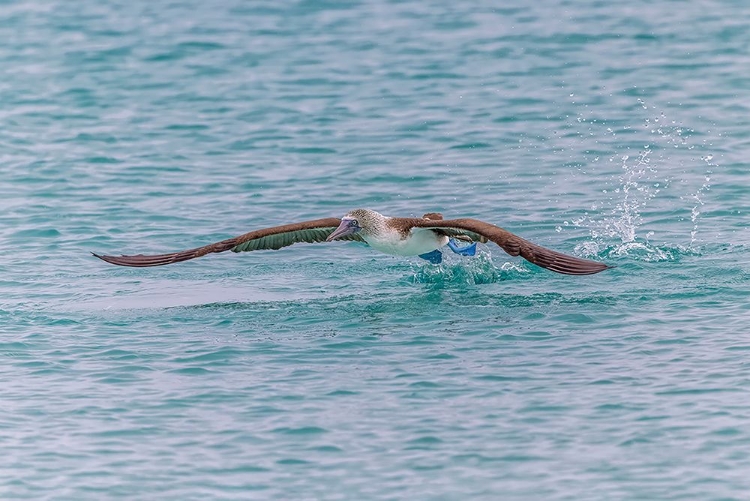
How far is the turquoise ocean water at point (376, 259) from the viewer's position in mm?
12867

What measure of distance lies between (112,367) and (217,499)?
3792mm

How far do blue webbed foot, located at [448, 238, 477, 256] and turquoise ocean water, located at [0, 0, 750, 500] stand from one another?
0.49 m

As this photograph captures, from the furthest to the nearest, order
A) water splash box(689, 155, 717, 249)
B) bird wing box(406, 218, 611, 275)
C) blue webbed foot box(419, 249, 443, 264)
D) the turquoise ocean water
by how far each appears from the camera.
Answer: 1. water splash box(689, 155, 717, 249)
2. blue webbed foot box(419, 249, 443, 264)
3. bird wing box(406, 218, 611, 275)
4. the turquoise ocean water

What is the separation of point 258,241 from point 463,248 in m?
2.60

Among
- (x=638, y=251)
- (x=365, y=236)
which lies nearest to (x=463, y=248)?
(x=365, y=236)

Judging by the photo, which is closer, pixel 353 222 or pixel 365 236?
pixel 353 222

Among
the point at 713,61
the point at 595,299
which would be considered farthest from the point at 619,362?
the point at 713,61

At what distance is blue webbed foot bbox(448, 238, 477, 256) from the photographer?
1770 cm

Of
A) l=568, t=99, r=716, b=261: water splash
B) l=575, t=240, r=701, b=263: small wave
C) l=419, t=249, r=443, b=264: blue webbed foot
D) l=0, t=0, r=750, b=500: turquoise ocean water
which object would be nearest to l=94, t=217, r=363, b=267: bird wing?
l=0, t=0, r=750, b=500: turquoise ocean water

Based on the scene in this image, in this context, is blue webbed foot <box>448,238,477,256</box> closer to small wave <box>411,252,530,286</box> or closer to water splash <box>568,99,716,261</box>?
small wave <box>411,252,530,286</box>

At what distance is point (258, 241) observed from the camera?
17672 mm

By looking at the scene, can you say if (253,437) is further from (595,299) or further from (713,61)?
(713,61)

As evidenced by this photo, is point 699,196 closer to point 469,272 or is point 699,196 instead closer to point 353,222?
point 469,272

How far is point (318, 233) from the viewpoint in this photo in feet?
59.2
